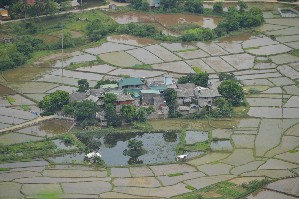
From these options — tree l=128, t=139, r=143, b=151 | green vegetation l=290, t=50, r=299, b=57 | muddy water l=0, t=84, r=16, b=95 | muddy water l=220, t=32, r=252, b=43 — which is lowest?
tree l=128, t=139, r=143, b=151

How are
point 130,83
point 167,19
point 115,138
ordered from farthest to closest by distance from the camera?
point 167,19 → point 130,83 → point 115,138

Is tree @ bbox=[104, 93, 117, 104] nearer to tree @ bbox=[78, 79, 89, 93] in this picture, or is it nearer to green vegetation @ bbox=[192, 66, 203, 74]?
tree @ bbox=[78, 79, 89, 93]

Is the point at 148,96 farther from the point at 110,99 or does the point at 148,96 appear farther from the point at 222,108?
the point at 222,108

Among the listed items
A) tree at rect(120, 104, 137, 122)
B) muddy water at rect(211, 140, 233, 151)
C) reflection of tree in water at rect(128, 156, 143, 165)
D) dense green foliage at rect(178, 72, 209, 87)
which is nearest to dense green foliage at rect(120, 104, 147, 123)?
tree at rect(120, 104, 137, 122)

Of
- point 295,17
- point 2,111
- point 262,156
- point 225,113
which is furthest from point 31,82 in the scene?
point 295,17

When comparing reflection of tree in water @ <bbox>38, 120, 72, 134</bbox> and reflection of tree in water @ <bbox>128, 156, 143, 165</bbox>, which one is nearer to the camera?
reflection of tree in water @ <bbox>128, 156, 143, 165</bbox>

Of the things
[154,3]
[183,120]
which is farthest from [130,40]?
[183,120]
